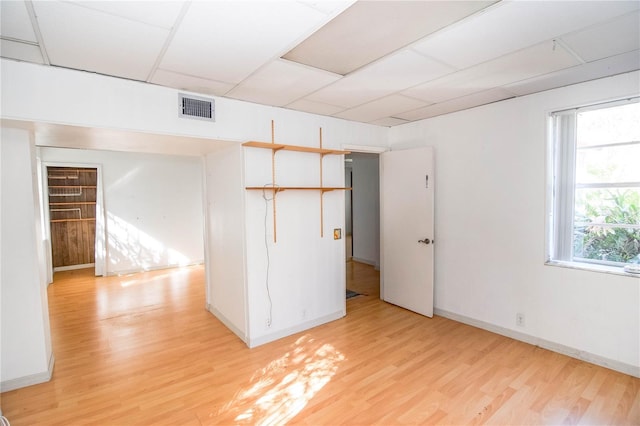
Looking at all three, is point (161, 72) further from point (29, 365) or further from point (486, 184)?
point (486, 184)

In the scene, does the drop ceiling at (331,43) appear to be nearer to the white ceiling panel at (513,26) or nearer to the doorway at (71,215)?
the white ceiling panel at (513,26)

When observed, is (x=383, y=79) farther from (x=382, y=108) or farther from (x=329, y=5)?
(x=329, y=5)

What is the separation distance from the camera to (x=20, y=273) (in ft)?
8.37

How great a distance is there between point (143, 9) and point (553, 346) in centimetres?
425

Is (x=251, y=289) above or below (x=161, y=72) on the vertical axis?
below

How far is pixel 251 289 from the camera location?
3.29m

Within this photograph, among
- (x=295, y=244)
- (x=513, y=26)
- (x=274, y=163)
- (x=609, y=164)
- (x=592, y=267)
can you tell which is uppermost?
(x=513, y=26)

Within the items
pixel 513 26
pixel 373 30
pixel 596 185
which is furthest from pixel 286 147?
pixel 596 185

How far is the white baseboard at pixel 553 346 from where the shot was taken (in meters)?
2.66

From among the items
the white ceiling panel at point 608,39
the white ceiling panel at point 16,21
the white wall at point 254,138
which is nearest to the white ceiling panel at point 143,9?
the white ceiling panel at point 16,21

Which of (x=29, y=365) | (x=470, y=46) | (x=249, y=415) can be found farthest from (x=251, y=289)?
(x=470, y=46)

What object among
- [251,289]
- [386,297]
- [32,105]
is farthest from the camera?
[386,297]

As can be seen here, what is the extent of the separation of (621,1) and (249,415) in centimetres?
335

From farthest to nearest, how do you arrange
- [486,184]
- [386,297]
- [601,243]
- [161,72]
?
[386,297], [486,184], [601,243], [161,72]
